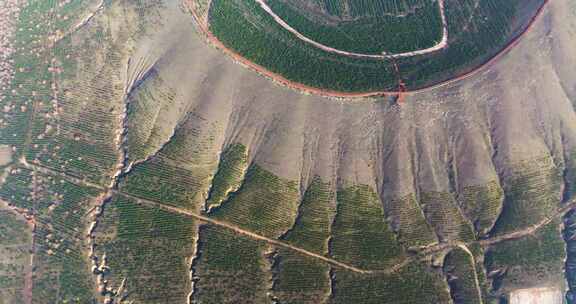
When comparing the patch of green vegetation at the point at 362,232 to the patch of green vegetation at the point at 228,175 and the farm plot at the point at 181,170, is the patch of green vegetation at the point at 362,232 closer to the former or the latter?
the patch of green vegetation at the point at 228,175

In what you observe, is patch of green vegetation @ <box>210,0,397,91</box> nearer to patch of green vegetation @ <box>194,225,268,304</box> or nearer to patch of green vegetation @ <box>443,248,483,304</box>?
patch of green vegetation @ <box>194,225,268,304</box>

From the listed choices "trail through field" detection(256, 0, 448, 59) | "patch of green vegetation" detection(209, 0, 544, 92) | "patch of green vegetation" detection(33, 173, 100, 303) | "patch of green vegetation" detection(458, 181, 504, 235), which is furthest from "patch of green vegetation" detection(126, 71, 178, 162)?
"patch of green vegetation" detection(458, 181, 504, 235)

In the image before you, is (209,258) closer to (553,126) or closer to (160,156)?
(160,156)

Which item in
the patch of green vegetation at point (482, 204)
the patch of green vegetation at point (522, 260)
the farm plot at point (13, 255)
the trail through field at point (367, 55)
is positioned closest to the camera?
the farm plot at point (13, 255)

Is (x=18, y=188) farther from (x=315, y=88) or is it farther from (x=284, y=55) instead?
(x=315, y=88)

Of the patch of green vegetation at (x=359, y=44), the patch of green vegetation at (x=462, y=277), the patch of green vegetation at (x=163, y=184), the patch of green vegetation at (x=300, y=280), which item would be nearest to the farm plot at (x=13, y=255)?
the patch of green vegetation at (x=163, y=184)

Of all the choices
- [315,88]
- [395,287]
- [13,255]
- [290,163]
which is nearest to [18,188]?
[13,255]
